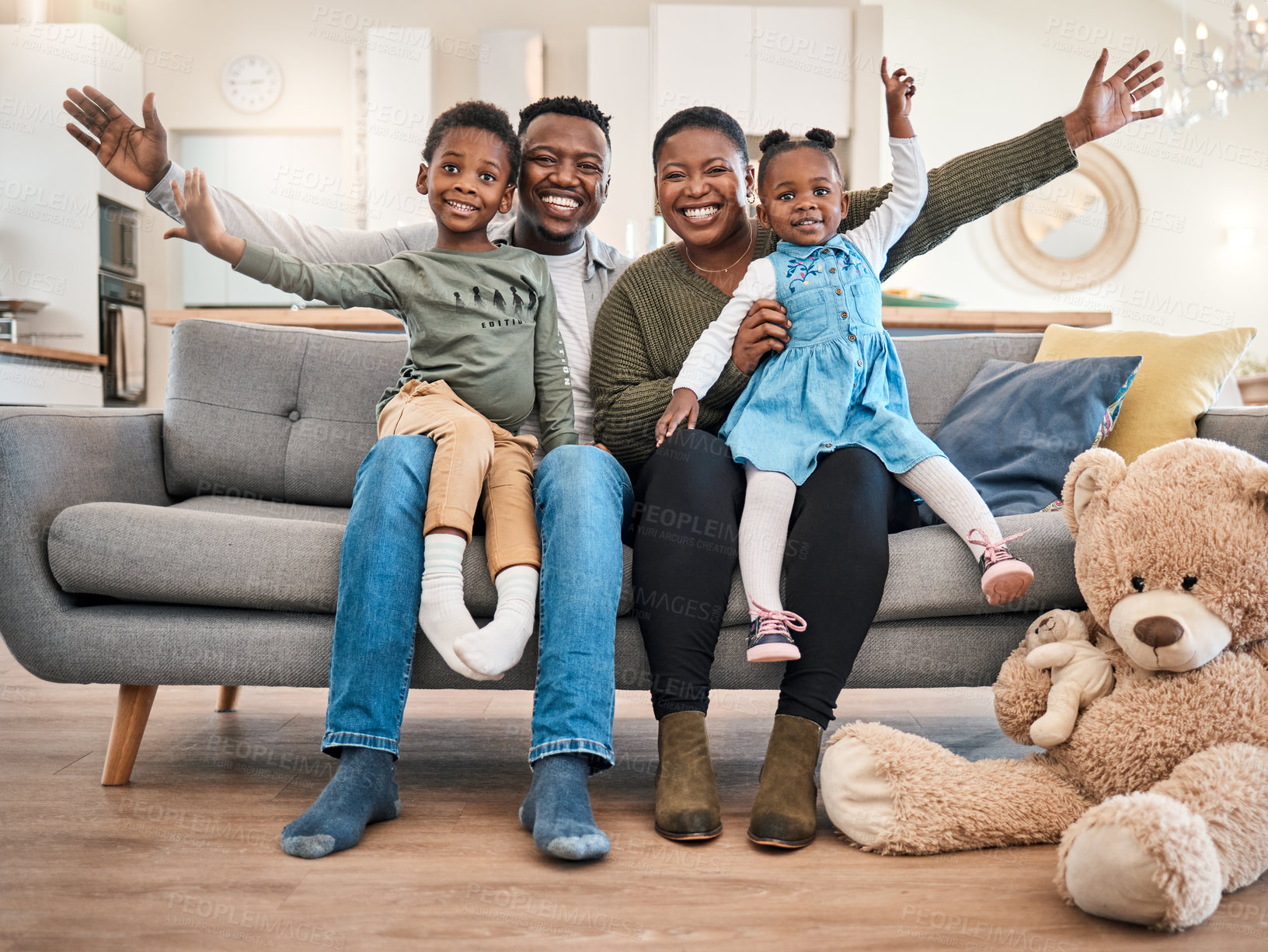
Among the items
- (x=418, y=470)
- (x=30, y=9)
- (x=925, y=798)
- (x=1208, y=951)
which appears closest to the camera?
(x=1208, y=951)

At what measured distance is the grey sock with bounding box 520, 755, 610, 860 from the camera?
3.49ft

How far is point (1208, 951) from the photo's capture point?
0.90 m

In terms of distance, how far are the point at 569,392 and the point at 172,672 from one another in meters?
0.72

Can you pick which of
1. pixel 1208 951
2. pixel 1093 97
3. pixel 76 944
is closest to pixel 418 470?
pixel 76 944

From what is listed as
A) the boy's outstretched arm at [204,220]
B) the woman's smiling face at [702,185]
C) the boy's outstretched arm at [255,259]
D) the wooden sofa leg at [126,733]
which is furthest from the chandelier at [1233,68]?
the wooden sofa leg at [126,733]

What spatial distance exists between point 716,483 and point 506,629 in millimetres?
367

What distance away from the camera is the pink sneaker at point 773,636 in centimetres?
121

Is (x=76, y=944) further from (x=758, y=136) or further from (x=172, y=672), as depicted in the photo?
(x=758, y=136)

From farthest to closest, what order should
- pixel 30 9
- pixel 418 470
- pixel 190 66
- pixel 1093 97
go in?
pixel 190 66 < pixel 30 9 < pixel 1093 97 < pixel 418 470

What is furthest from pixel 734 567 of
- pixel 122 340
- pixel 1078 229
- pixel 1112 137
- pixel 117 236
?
pixel 1112 137

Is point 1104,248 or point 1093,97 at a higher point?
point 1104,248

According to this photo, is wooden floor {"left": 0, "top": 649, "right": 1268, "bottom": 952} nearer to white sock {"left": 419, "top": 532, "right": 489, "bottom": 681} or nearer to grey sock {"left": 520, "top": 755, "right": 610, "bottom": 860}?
grey sock {"left": 520, "top": 755, "right": 610, "bottom": 860}

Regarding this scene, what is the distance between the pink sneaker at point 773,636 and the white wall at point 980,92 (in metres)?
4.73

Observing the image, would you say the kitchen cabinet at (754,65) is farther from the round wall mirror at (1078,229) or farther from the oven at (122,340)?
the oven at (122,340)
